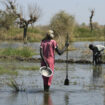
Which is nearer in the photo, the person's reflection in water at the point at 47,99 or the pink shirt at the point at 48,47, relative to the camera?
the person's reflection in water at the point at 47,99

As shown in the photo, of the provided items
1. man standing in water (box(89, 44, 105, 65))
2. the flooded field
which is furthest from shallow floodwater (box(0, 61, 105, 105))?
man standing in water (box(89, 44, 105, 65))

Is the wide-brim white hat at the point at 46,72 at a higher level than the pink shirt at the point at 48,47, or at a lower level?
lower

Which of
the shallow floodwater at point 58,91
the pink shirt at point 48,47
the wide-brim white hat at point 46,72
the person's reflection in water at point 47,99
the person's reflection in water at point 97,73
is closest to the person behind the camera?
the person's reflection in water at point 47,99

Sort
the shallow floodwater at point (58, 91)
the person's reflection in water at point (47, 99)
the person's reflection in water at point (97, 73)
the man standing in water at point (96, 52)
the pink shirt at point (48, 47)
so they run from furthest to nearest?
the man standing in water at point (96, 52) → the person's reflection in water at point (97, 73) → the pink shirt at point (48, 47) → the shallow floodwater at point (58, 91) → the person's reflection in water at point (47, 99)

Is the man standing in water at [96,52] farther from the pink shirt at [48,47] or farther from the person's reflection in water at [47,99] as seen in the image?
the person's reflection in water at [47,99]

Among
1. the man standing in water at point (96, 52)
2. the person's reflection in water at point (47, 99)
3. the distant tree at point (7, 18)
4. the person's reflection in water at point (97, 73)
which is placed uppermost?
the distant tree at point (7, 18)

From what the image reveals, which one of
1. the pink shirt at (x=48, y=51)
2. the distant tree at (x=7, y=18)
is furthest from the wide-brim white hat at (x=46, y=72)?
the distant tree at (x=7, y=18)

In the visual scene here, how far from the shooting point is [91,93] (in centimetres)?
955

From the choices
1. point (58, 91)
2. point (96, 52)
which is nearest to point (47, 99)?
point (58, 91)

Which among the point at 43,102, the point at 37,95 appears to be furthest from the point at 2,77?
the point at 43,102

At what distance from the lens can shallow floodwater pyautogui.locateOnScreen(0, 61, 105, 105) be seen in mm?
8547

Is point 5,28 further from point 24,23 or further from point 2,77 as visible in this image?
point 2,77

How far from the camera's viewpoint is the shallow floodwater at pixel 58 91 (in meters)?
8.55

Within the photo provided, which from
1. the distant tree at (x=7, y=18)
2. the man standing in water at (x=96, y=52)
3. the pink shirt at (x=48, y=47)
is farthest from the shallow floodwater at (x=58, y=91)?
the distant tree at (x=7, y=18)
